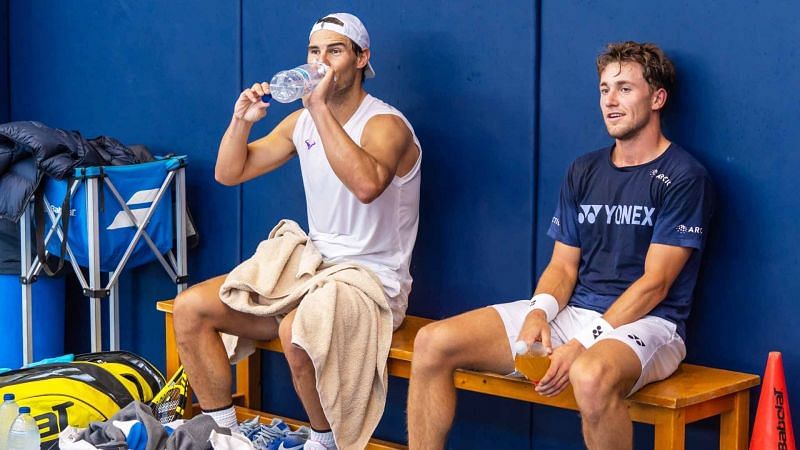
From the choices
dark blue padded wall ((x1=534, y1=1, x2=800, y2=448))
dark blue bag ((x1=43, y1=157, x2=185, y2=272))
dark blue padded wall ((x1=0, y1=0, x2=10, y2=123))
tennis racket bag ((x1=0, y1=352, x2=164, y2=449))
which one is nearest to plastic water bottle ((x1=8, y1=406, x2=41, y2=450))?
tennis racket bag ((x1=0, y1=352, x2=164, y2=449))

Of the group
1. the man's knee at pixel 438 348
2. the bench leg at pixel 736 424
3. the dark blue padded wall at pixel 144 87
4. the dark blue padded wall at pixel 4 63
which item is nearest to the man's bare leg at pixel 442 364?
the man's knee at pixel 438 348

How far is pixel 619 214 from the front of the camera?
3.22 meters

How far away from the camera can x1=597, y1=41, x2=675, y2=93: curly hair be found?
125 inches

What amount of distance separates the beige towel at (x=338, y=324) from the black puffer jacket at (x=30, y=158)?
977 mm

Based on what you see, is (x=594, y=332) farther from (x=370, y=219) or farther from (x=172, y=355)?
(x=172, y=355)

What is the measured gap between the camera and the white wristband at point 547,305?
3.23 meters

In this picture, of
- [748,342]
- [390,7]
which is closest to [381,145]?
[390,7]

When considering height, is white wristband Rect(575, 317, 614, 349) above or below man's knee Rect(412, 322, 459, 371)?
above

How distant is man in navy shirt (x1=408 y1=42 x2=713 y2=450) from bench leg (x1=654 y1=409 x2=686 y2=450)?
0.10 m

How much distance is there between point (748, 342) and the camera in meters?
3.25

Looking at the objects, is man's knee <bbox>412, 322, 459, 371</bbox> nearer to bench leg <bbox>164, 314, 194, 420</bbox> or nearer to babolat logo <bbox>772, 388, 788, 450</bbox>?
babolat logo <bbox>772, 388, 788, 450</bbox>

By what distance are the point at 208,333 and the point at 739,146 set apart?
167 centimetres

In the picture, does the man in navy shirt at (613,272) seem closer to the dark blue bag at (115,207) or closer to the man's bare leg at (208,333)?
the man's bare leg at (208,333)

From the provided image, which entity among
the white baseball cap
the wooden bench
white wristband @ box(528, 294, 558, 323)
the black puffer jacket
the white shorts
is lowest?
the wooden bench
